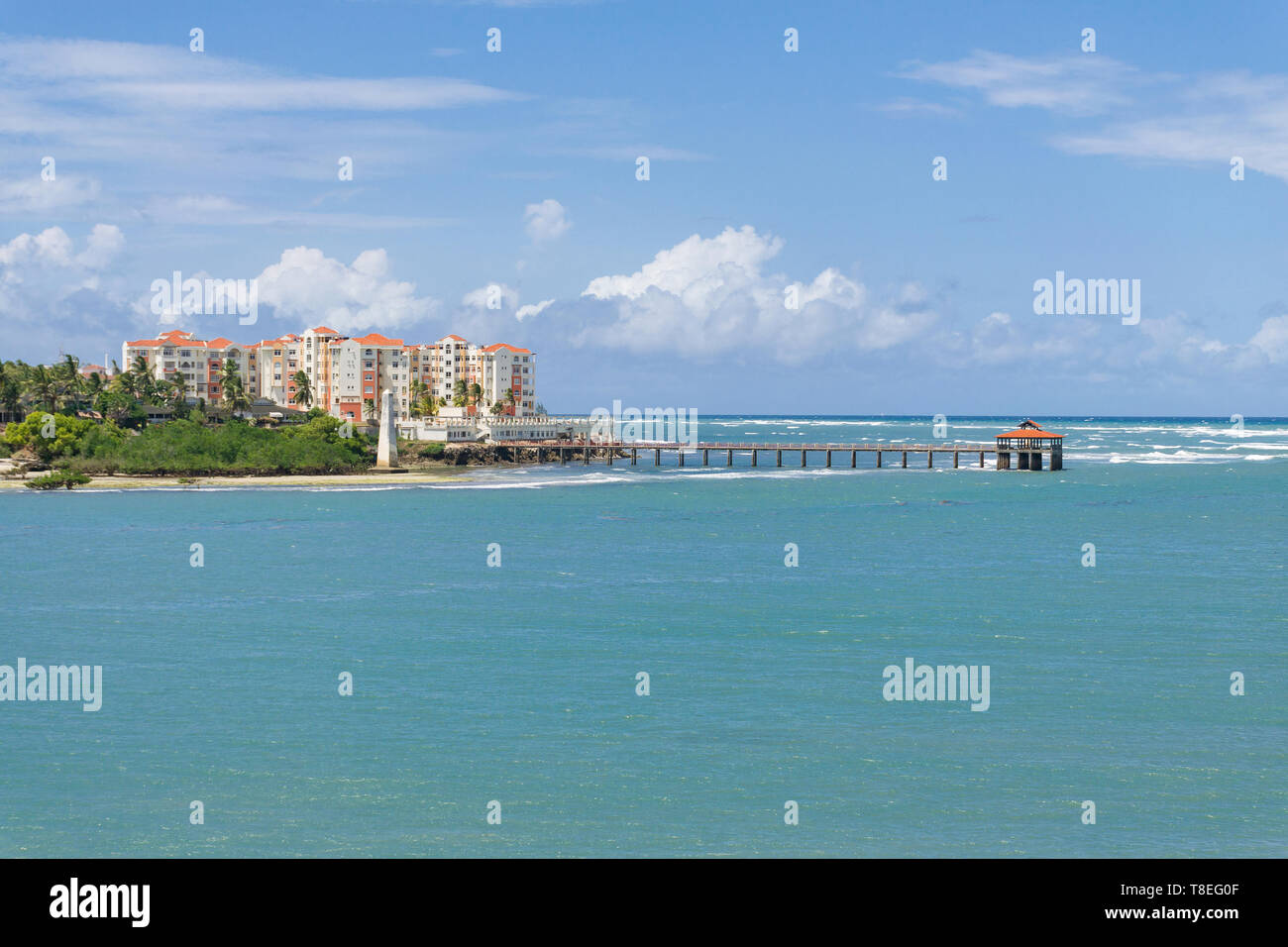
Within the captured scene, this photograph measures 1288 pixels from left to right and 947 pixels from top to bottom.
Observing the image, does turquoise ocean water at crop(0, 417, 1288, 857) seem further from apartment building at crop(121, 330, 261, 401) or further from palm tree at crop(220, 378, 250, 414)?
apartment building at crop(121, 330, 261, 401)

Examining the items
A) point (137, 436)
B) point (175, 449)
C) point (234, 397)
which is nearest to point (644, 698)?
point (175, 449)

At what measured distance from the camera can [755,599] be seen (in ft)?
148

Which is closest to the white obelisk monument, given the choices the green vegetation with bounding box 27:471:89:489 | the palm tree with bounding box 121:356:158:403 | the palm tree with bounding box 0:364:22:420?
the palm tree with bounding box 121:356:158:403

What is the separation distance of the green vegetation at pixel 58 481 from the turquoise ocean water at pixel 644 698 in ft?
115

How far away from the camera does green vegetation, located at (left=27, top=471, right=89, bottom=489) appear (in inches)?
3920

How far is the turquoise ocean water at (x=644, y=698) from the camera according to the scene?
67.2 ft

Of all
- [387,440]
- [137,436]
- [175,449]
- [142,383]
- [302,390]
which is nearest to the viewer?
[175,449]

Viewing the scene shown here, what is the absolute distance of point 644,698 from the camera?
29.1 metres

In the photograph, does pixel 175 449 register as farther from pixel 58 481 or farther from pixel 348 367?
pixel 348 367

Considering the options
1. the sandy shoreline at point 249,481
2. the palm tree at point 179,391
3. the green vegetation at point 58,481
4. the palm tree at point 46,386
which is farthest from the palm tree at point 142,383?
the green vegetation at point 58,481

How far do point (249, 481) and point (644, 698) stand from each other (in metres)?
88.6

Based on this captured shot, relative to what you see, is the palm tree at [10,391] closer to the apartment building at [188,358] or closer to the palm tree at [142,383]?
the palm tree at [142,383]
